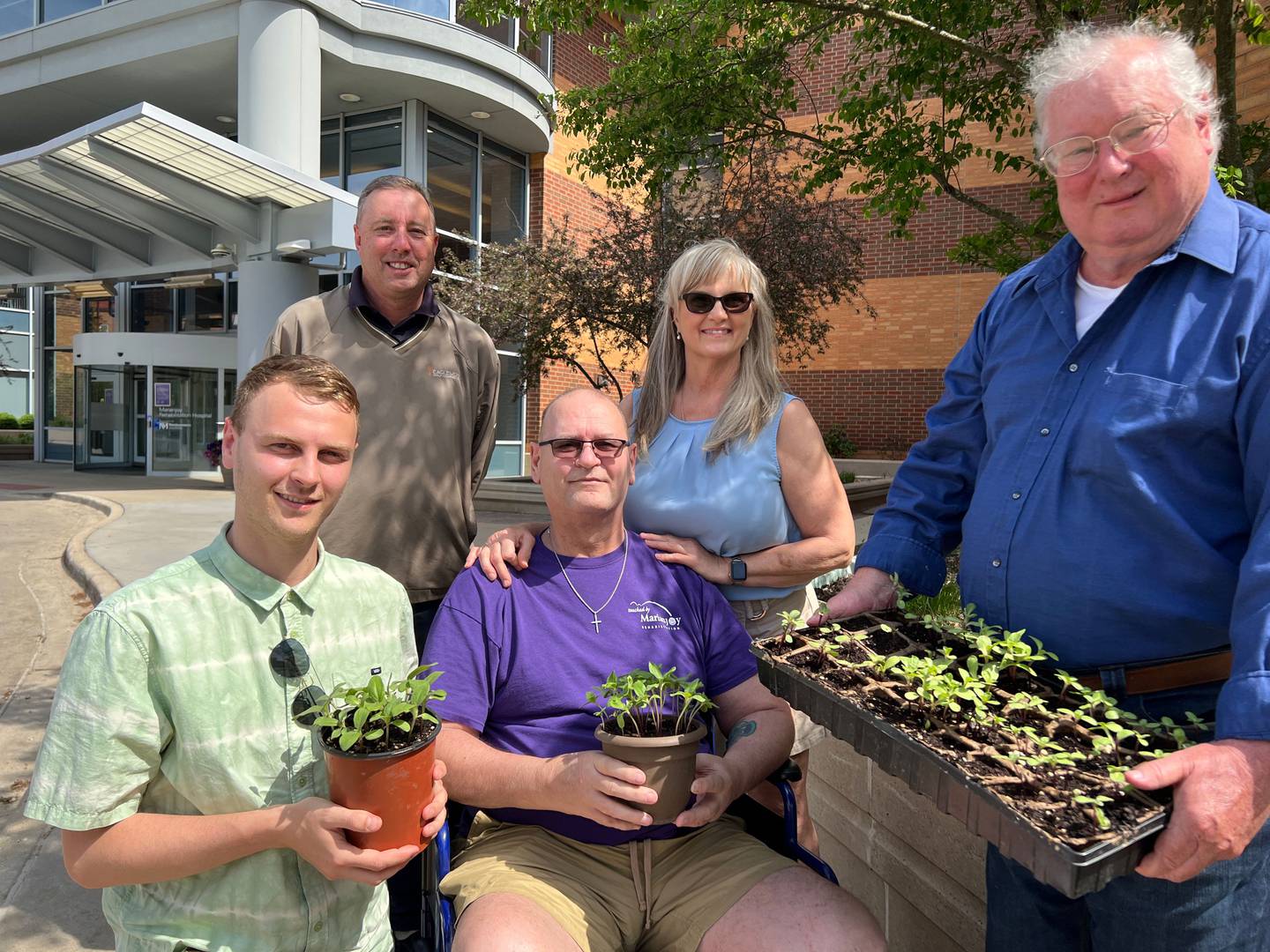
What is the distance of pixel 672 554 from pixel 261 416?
1137mm

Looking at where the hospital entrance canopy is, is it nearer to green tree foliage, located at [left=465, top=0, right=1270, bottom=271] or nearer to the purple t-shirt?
green tree foliage, located at [left=465, top=0, right=1270, bottom=271]

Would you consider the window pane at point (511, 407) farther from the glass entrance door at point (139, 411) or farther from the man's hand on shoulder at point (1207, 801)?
the man's hand on shoulder at point (1207, 801)

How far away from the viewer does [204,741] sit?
5.19 ft

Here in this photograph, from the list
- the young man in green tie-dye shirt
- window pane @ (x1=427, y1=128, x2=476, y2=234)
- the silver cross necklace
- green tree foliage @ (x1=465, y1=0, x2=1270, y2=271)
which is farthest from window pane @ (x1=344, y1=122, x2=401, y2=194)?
the young man in green tie-dye shirt

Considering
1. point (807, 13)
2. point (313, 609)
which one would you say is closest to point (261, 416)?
point (313, 609)

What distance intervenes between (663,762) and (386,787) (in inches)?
20.7

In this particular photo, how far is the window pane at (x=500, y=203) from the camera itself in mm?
16719

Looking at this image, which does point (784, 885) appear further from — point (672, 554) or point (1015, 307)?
point (1015, 307)

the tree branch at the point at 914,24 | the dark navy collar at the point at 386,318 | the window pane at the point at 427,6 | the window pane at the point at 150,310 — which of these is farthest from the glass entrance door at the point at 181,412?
the dark navy collar at the point at 386,318

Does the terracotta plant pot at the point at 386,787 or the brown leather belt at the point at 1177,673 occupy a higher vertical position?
the brown leather belt at the point at 1177,673

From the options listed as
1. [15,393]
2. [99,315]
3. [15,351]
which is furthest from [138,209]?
[15,393]

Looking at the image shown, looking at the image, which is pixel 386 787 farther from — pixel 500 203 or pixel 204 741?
pixel 500 203

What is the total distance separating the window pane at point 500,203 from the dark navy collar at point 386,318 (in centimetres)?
1419

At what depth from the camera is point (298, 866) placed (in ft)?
5.45
